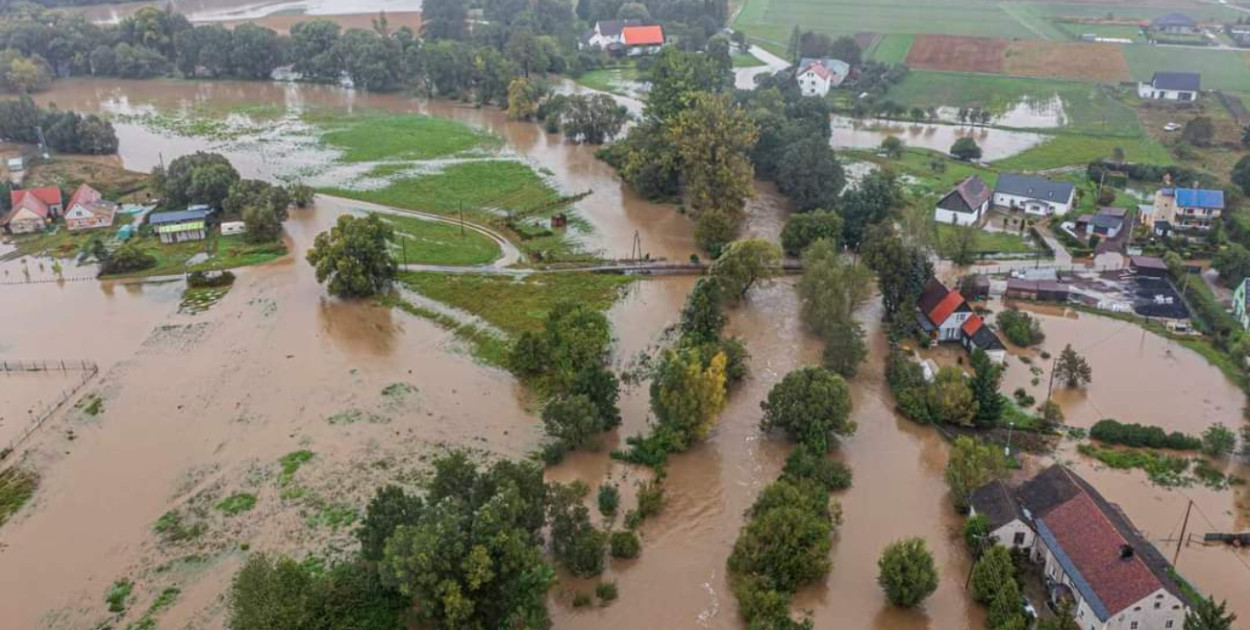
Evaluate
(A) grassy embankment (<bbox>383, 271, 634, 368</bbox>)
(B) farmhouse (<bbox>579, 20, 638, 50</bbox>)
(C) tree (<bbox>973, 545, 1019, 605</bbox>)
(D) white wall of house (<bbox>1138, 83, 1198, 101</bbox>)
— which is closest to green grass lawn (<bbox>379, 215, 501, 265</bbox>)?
(A) grassy embankment (<bbox>383, 271, 634, 368</bbox>)

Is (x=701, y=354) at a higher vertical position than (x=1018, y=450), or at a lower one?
higher

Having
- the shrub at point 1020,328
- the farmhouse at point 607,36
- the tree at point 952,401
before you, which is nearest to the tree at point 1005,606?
the tree at point 952,401

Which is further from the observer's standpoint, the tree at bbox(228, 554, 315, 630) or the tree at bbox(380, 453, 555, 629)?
the tree at bbox(380, 453, 555, 629)

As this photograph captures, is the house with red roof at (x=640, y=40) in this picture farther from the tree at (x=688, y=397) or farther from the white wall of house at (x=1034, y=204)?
the tree at (x=688, y=397)

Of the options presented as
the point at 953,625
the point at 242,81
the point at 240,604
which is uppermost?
the point at 242,81

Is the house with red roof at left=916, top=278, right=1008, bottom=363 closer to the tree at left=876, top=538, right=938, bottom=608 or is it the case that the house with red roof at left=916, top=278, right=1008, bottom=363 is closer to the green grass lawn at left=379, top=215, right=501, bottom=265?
the tree at left=876, top=538, right=938, bottom=608

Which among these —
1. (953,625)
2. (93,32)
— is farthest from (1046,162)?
(93,32)

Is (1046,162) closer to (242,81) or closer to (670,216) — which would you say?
(670,216)
